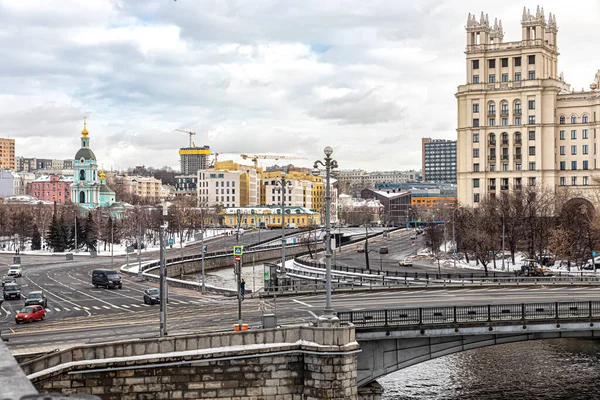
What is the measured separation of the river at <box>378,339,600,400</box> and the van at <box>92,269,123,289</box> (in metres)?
33.3

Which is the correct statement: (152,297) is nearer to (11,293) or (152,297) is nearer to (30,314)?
(30,314)

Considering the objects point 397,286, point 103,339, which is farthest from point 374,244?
point 103,339

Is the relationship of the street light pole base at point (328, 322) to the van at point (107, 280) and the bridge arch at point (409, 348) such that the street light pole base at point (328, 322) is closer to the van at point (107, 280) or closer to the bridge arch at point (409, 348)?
the bridge arch at point (409, 348)

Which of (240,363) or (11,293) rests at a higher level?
(240,363)

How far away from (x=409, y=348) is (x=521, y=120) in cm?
10682

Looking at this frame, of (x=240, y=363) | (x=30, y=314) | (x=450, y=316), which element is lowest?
(x=30, y=314)

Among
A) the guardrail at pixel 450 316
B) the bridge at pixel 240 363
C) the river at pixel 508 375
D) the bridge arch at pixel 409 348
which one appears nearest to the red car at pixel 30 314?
the bridge at pixel 240 363

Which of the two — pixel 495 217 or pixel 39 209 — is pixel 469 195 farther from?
pixel 39 209

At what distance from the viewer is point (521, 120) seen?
136625mm

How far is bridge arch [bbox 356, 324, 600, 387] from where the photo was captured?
3631 centimetres

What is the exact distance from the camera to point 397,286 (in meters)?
58.9

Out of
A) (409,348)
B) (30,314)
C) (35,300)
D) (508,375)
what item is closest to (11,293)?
(35,300)

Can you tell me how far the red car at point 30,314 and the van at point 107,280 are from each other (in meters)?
23.5

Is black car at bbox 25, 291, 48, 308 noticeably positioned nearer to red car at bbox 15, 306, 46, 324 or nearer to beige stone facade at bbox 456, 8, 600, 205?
red car at bbox 15, 306, 46, 324
